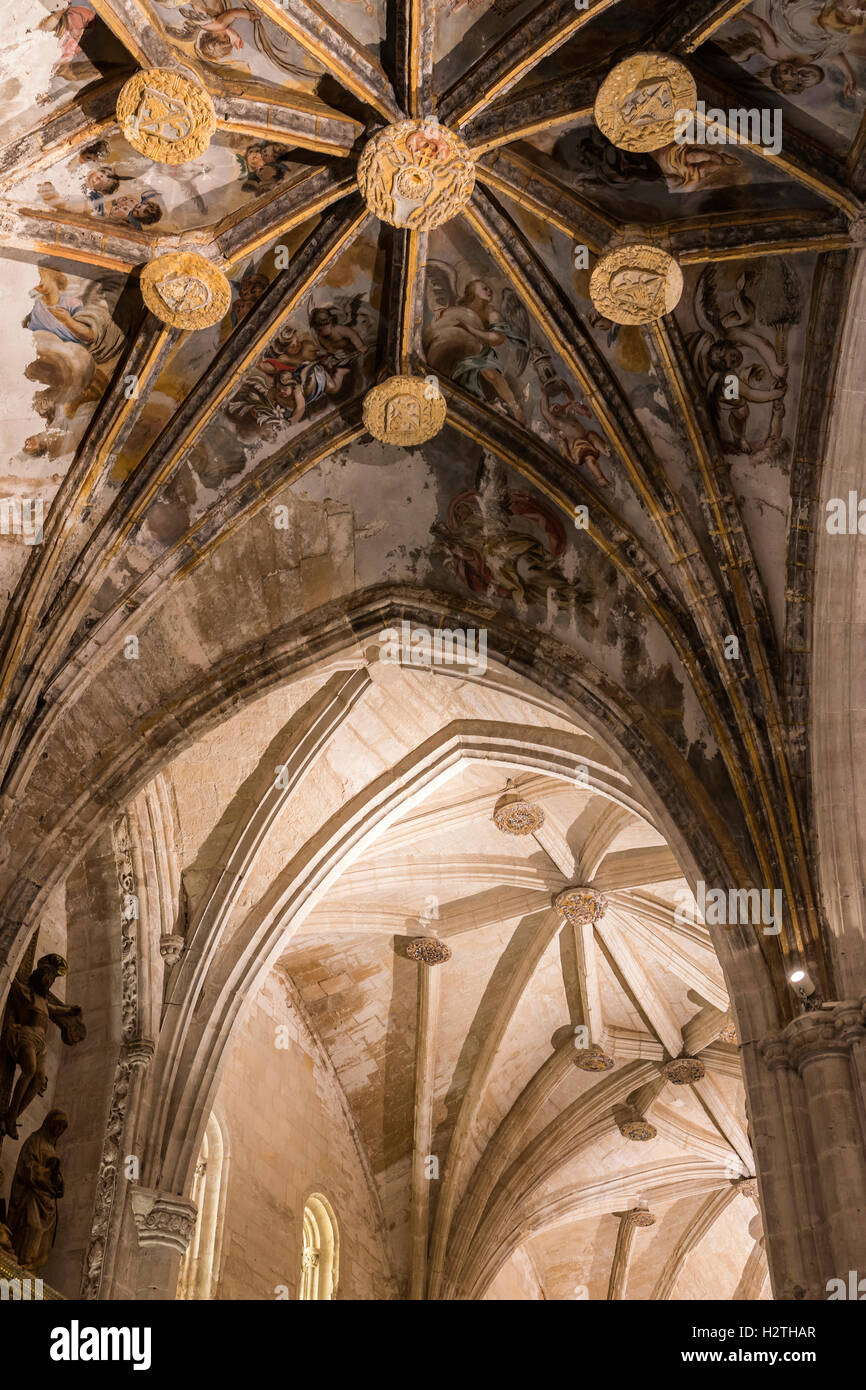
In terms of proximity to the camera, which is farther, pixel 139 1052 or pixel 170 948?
pixel 170 948

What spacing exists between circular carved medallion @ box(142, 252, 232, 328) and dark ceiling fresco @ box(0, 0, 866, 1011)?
0.14 meters

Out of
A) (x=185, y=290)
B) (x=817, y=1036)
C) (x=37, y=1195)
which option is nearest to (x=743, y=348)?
(x=185, y=290)

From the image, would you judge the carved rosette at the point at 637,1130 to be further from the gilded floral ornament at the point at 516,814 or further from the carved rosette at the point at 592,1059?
the gilded floral ornament at the point at 516,814

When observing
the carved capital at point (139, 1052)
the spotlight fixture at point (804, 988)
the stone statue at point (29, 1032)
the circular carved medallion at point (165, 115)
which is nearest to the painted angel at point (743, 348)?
the circular carved medallion at point (165, 115)

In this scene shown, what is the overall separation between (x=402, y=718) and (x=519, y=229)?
5061 millimetres

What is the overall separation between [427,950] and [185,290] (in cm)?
914

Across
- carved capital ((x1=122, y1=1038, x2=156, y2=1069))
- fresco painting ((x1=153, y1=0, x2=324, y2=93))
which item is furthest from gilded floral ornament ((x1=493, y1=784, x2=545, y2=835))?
fresco painting ((x1=153, y1=0, x2=324, y2=93))

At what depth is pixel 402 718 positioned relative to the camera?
47.4ft

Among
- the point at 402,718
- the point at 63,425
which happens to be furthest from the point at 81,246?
the point at 402,718

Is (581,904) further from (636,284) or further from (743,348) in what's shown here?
(636,284)

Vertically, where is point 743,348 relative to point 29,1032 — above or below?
above

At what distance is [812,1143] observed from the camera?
28.9 ft

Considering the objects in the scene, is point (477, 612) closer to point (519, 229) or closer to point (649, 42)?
point (519, 229)
